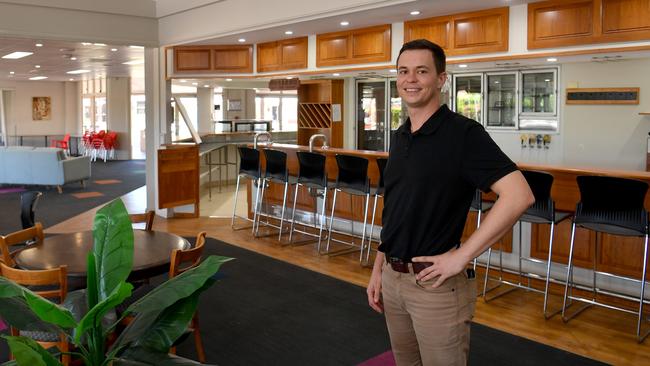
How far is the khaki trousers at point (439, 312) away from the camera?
1.84 m

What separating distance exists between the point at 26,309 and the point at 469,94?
7589 mm

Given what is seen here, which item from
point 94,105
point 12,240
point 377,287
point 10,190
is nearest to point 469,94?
point 12,240

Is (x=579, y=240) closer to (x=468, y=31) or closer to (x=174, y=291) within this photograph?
(x=468, y=31)

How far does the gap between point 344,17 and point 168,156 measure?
363 cm

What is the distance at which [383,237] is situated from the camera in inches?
80.0

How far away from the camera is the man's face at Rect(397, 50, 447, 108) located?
6.07 feet

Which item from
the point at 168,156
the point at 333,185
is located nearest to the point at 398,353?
the point at 333,185


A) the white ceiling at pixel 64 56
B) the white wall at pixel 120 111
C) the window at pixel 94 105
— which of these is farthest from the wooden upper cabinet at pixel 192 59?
the window at pixel 94 105

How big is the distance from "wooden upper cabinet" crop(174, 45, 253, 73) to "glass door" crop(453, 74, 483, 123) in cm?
291

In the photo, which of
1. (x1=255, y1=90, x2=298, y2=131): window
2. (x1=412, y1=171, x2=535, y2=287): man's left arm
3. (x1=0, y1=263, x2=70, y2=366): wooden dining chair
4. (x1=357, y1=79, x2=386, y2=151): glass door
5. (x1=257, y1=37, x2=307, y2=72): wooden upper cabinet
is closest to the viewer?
(x1=412, y1=171, x2=535, y2=287): man's left arm

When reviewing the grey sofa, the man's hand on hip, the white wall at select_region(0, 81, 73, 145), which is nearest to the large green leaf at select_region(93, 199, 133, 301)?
the man's hand on hip

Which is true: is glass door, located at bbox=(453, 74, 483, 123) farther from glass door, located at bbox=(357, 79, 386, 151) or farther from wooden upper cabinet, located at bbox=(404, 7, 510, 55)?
wooden upper cabinet, located at bbox=(404, 7, 510, 55)

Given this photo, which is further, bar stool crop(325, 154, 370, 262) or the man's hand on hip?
bar stool crop(325, 154, 370, 262)

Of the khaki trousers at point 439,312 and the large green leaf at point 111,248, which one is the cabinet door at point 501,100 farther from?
the large green leaf at point 111,248
